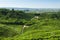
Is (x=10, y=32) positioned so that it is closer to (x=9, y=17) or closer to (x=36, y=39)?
(x=36, y=39)

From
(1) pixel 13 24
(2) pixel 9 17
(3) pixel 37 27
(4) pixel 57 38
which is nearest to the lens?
(4) pixel 57 38

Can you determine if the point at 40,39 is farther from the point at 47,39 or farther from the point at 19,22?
the point at 19,22

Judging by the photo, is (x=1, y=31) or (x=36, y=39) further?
(x=1, y=31)

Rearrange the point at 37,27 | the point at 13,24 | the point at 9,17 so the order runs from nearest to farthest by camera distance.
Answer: the point at 37,27 < the point at 13,24 < the point at 9,17

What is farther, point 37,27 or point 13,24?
point 13,24

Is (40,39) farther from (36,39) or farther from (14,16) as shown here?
(14,16)

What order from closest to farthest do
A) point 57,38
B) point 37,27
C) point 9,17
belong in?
1. point 57,38
2. point 37,27
3. point 9,17

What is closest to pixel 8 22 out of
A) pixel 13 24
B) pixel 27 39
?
pixel 13 24

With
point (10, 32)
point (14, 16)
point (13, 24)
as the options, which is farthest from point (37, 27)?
point (14, 16)
